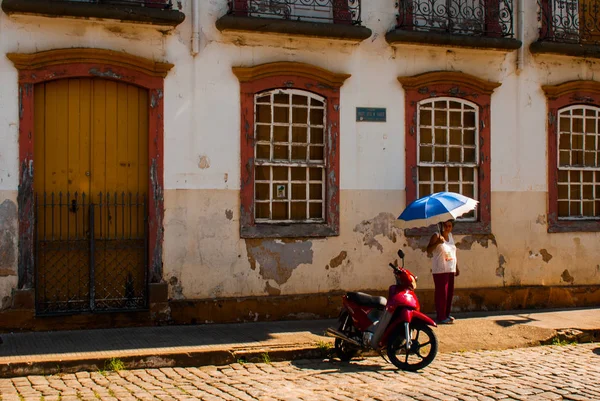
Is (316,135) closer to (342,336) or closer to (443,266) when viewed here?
(443,266)

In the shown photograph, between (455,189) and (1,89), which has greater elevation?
(1,89)

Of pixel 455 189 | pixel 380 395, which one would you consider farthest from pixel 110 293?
pixel 455 189

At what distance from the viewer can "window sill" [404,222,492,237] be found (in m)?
11.7

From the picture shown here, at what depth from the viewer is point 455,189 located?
12.1 m

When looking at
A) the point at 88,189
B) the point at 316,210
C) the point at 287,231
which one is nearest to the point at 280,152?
the point at 316,210

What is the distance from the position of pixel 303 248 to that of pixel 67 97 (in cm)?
369

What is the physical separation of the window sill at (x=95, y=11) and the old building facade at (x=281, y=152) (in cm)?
2

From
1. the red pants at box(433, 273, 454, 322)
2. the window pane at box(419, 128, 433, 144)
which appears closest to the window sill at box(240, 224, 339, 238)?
the red pants at box(433, 273, 454, 322)

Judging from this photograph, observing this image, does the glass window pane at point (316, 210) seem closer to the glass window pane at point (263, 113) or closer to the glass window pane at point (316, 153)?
the glass window pane at point (316, 153)

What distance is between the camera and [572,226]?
12.7 m

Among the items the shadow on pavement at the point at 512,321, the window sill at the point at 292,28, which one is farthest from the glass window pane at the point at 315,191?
the shadow on pavement at the point at 512,321

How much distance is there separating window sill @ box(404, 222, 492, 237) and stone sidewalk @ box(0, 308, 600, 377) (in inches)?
50.2

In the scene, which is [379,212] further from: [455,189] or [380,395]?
→ [380,395]

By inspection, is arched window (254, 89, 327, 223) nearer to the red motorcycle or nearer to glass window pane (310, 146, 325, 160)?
glass window pane (310, 146, 325, 160)
